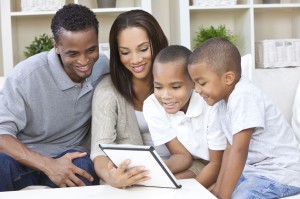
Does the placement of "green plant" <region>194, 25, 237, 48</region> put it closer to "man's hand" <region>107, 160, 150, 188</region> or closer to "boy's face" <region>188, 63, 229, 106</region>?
"boy's face" <region>188, 63, 229, 106</region>

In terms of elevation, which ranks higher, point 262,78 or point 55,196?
point 262,78

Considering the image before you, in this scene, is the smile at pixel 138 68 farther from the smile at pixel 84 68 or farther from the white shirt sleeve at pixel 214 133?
the white shirt sleeve at pixel 214 133

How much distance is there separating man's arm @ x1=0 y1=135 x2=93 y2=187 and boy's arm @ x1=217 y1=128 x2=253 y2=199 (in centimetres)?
53

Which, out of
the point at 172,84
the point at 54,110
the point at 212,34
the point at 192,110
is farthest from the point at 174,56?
the point at 212,34

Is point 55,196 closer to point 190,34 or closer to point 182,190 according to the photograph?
point 182,190

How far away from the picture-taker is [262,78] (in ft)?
7.32

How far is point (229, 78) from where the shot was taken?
1.66m

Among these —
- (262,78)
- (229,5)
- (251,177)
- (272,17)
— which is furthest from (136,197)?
(272,17)

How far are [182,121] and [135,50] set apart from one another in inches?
12.3

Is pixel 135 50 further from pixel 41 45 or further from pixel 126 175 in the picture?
pixel 41 45

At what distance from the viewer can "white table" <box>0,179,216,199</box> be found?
145 cm

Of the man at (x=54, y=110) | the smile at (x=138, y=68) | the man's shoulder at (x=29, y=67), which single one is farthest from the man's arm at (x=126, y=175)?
the man's shoulder at (x=29, y=67)

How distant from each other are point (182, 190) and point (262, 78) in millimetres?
890

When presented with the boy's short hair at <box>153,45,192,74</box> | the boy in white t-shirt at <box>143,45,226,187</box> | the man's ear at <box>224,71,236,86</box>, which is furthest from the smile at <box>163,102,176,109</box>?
the man's ear at <box>224,71,236,86</box>
